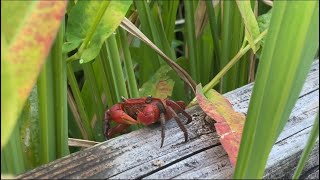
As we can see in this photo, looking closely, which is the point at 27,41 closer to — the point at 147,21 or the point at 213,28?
the point at 147,21

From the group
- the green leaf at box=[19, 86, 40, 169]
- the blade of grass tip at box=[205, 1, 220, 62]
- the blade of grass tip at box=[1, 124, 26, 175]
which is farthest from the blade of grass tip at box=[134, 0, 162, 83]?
the blade of grass tip at box=[1, 124, 26, 175]

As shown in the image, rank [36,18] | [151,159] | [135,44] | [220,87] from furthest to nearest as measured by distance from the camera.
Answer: [135,44], [220,87], [151,159], [36,18]

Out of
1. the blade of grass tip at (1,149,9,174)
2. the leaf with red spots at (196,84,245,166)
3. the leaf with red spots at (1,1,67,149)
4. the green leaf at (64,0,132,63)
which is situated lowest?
the leaf with red spots at (196,84,245,166)

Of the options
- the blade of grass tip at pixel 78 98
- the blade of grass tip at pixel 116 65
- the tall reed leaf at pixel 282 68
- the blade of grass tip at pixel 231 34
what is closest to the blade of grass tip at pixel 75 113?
the blade of grass tip at pixel 78 98

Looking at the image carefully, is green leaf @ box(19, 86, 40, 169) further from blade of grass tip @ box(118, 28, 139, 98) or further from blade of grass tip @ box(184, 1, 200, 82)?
blade of grass tip @ box(184, 1, 200, 82)

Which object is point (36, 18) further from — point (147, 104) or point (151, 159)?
point (147, 104)

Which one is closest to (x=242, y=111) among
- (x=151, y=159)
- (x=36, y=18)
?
(x=151, y=159)
